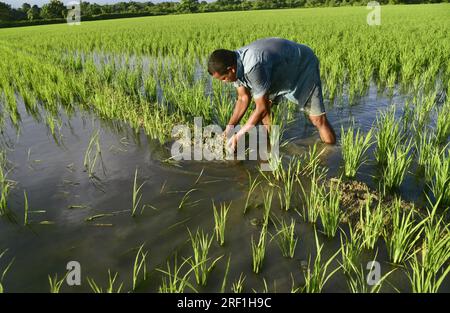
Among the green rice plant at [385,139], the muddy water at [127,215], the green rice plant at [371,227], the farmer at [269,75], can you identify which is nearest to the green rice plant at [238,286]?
the muddy water at [127,215]

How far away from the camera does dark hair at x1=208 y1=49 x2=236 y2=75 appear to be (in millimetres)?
2646

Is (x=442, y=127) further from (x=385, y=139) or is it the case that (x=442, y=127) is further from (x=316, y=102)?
(x=316, y=102)

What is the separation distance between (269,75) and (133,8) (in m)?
60.6

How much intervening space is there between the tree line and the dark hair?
40915mm

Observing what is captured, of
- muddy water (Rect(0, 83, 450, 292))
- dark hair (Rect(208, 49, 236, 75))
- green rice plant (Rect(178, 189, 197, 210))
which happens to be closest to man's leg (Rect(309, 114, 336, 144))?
muddy water (Rect(0, 83, 450, 292))

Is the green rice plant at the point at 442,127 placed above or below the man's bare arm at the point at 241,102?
below

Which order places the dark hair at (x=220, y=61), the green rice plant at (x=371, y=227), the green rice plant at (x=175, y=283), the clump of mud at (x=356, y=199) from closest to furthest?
1. the green rice plant at (x=175, y=283)
2. the green rice plant at (x=371, y=227)
3. the clump of mud at (x=356, y=199)
4. the dark hair at (x=220, y=61)

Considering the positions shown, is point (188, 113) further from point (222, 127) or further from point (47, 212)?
point (47, 212)

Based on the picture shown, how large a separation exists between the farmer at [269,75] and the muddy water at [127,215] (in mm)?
476

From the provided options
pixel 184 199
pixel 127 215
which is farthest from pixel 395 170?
pixel 127 215

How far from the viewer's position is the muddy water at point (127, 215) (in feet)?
6.21

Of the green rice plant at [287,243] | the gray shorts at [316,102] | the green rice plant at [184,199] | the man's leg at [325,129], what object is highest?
the gray shorts at [316,102]

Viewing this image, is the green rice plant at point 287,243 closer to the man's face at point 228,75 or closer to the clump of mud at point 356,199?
the clump of mud at point 356,199
